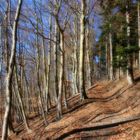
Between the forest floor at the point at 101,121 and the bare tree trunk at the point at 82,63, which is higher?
the bare tree trunk at the point at 82,63

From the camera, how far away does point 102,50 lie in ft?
170

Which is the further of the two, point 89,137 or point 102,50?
point 102,50

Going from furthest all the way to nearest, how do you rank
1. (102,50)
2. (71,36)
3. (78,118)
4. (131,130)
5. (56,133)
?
1. (102,50)
2. (71,36)
3. (78,118)
4. (56,133)
5. (131,130)

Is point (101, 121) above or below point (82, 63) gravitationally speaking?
below

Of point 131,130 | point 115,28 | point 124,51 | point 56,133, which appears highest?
point 115,28

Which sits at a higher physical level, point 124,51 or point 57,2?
point 57,2

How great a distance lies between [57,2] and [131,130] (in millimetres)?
11365

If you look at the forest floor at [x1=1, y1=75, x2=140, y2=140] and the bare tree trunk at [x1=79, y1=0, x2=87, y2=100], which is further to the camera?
the bare tree trunk at [x1=79, y1=0, x2=87, y2=100]

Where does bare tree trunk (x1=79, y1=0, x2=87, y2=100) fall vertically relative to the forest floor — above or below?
above

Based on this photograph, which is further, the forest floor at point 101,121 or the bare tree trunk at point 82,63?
the bare tree trunk at point 82,63

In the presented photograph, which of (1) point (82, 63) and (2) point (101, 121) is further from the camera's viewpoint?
(1) point (82, 63)

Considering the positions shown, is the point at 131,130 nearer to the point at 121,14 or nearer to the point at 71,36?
the point at 121,14

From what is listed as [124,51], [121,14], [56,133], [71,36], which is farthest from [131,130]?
[71,36]

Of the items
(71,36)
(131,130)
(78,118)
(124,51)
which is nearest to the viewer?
(131,130)
